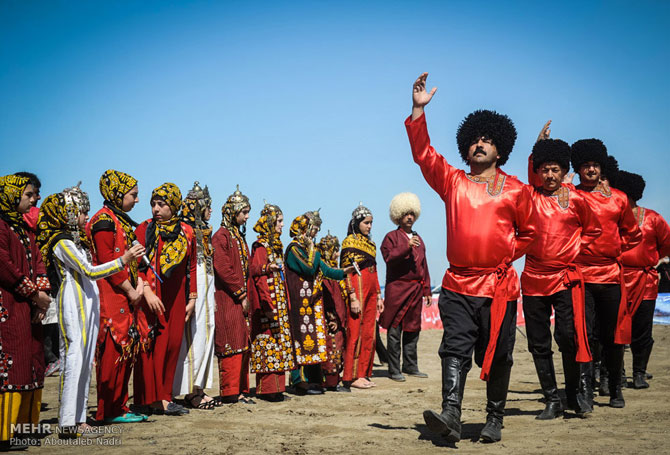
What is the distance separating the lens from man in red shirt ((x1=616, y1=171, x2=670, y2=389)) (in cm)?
809

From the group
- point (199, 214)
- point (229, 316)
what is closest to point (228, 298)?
point (229, 316)

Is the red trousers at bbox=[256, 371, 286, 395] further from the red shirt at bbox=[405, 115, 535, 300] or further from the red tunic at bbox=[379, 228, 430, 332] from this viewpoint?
the red shirt at bbox=[405, 115, 535, 300]

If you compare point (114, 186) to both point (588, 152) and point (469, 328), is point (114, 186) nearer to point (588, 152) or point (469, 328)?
point (469, 328)

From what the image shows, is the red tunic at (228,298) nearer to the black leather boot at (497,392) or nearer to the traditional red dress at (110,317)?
the traditional red dress at (110,317)

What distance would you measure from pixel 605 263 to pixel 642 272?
1.48 metres

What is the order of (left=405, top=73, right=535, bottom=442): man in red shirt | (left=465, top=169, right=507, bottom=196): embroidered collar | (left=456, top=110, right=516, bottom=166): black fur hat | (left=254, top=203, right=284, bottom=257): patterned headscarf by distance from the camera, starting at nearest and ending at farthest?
(left=405, top=73, right=535, bottom=442): man in red shirt → (left=465, top=169, right=507, bottom=196): embroidered collar → (left=456, top=110, right=516, bottom=166): black fur hat → (left=254, top=203, right=284, bottom=257): patterned headscarf

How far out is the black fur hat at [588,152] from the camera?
6996 millimetres

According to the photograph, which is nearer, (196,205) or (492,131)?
(492,131)

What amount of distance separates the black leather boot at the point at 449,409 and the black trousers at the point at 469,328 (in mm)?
82

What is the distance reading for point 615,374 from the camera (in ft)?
22.9

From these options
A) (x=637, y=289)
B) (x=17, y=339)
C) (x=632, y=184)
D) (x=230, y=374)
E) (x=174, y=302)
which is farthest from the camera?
(x=632, y=184)

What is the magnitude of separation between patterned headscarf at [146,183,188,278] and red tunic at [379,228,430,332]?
4.13m

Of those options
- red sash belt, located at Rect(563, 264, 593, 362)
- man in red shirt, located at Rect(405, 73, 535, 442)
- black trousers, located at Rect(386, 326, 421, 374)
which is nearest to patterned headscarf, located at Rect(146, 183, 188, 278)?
man in red shirt, located at Rect(405, 73, 535, 442)

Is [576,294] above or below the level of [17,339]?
above
